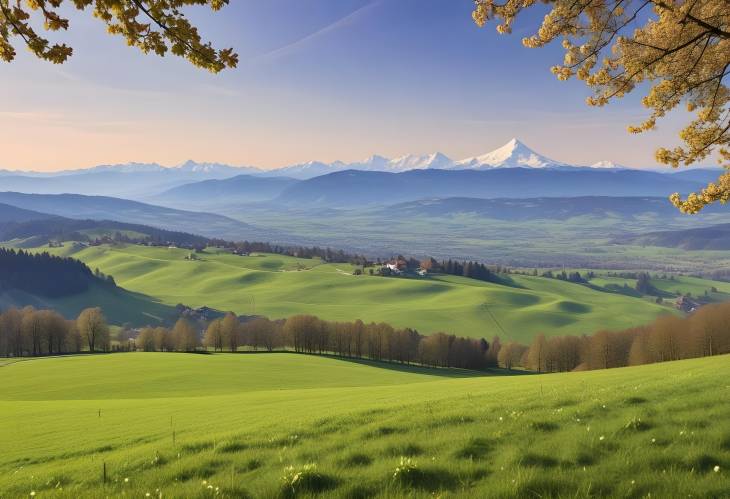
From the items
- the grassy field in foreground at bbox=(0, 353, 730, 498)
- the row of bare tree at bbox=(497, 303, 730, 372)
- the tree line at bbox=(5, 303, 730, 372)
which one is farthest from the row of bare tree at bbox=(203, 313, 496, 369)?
the grassy field in foreground at bbox=(0, 353, 730, 498)

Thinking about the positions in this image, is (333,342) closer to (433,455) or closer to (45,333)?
(45,333)

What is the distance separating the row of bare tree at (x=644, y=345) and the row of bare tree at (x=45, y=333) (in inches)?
3978

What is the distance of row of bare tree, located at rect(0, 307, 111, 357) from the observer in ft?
333

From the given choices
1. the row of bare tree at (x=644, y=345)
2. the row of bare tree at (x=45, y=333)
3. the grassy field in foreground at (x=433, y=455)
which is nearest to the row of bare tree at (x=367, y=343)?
the row of bare tree at (x=644, y=345)

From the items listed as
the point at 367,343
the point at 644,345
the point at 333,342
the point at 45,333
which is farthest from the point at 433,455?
the point at 45,333

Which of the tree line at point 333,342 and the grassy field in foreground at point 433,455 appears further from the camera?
the tree line at point 333,342

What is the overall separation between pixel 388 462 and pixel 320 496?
1.94 metres

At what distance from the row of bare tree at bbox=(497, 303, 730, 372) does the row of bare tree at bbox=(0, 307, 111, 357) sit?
101 m

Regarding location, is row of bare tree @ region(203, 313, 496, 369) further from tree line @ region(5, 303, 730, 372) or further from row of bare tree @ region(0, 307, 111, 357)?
row of bare tree @ region(0, 307, 111, 357)

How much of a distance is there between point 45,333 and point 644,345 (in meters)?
121

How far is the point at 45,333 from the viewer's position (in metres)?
101

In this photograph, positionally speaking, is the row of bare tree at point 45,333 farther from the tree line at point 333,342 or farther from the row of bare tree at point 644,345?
the row of bare tree at point 644,345

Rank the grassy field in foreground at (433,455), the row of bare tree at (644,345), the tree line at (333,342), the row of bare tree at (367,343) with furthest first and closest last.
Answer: the row of bare tree at (367,343) < the tree line at (333,342) < the row of bare tree at (644,345) < the grassy field in foreground at (433,455)

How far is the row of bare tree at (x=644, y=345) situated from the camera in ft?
246
